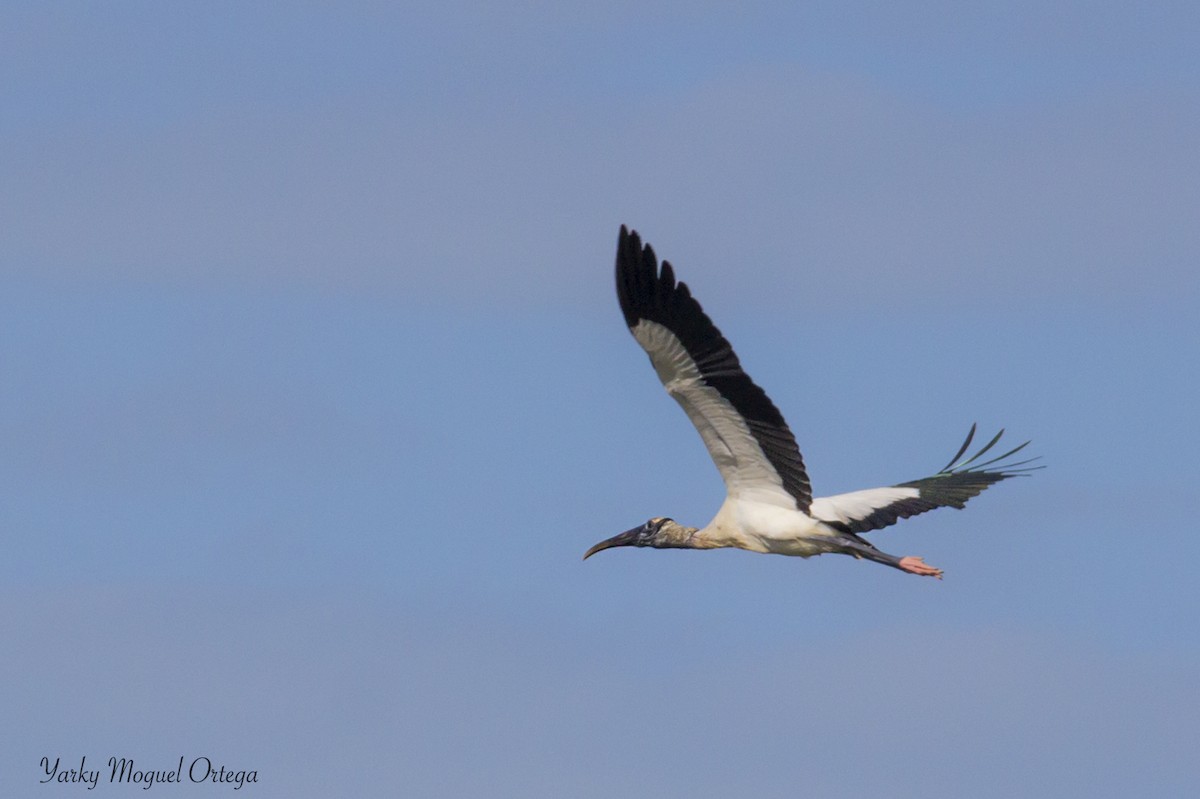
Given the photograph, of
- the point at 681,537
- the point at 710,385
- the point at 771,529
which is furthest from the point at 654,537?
the point at 710,385

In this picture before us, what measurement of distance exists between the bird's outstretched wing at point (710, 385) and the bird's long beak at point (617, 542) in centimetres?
281

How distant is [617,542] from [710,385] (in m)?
5.43

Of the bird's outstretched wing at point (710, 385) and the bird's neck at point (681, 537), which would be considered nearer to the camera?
the bird's outstretched wing at point (710, 385)

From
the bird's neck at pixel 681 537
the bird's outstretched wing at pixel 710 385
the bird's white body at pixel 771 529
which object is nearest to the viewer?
the bird's outstretched wing at pixel 710 385

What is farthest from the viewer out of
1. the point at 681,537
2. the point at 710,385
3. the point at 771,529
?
the point at 681,537

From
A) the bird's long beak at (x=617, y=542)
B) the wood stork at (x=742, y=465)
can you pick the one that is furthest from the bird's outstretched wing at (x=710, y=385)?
the bird's long beak at (x=617, y=542)

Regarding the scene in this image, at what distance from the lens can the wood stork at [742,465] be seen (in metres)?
23.6

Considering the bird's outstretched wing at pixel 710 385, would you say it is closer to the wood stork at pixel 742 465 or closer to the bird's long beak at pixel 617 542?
the wood stork at pixel 742 465

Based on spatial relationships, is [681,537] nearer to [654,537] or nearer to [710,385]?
[654,537]

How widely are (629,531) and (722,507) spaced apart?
249 centimetres

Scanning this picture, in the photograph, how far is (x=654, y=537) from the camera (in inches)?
1134

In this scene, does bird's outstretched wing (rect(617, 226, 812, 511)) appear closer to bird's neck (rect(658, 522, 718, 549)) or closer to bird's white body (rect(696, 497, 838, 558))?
bird's white body (rect(696, 497, 838, 558))

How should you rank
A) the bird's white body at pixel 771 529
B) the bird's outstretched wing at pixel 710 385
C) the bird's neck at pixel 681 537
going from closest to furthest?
the bird's outstretched wing at pixel 710 385, the bird's white body at pixel 771 529, the bird's neck at pixel 681 537

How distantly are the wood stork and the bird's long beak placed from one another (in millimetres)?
13
